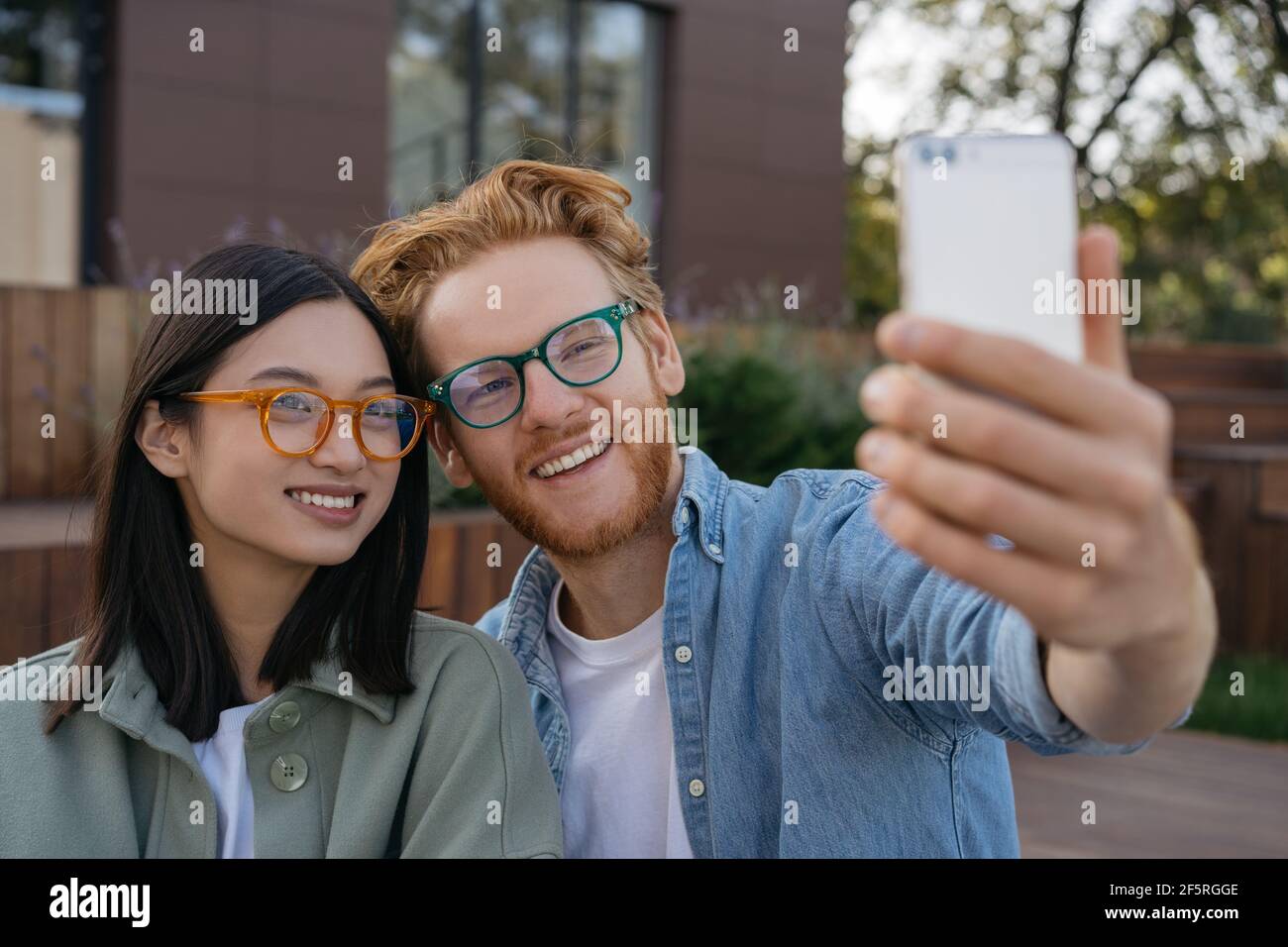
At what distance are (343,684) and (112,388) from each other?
382cm

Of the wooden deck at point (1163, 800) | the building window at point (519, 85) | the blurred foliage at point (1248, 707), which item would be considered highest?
the building window at point (519, 85)

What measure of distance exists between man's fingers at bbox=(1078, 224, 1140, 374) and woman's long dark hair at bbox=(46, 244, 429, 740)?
4.43 ft

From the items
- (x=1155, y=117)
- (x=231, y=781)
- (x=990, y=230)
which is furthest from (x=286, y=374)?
(x=1155, y=117)

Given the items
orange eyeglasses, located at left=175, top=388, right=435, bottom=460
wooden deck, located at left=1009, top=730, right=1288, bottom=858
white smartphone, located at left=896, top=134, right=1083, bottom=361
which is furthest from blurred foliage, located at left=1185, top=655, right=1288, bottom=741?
white smartphone, located at left=896, top=134, right=1083, bottom=361

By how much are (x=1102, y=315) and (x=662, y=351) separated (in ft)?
4.95

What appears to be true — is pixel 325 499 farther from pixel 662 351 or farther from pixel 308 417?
pixel 662 351

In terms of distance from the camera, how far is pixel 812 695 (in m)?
1.84

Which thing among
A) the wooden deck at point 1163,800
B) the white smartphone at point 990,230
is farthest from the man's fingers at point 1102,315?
the wooden deck at point 1163,800

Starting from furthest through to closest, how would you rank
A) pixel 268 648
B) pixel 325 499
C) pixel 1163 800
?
pixel 1163 800 → pixel 268 648 → pixel 325 499

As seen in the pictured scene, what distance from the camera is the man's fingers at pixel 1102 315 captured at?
0.88 metres

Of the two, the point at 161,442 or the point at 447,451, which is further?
the point at 447,451

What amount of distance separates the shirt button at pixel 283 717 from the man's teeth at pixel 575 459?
1.80 feet

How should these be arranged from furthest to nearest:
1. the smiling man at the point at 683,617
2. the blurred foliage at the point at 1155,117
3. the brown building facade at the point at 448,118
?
the blurred foliage at the point at 1155,117 → the brown building facade at the point at 448,118 → the smiling man at the point at 683,617

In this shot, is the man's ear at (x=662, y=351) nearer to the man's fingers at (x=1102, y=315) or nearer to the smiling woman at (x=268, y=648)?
the smiling woman at (x=268, y=648)
